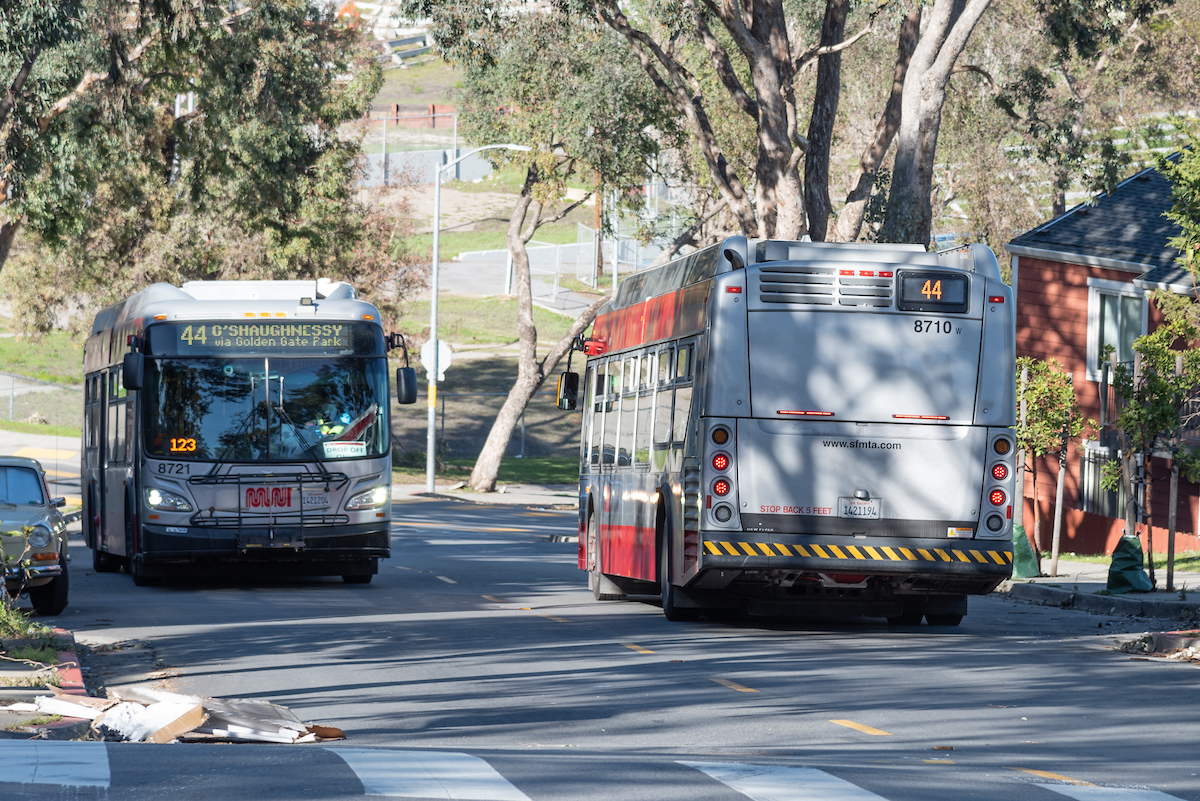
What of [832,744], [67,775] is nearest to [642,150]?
[832,744]

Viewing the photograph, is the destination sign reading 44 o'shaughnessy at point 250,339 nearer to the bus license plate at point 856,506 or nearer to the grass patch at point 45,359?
the bus license plate at point 856,506

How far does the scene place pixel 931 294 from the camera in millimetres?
14164

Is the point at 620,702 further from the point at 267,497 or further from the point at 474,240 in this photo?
the point at 474,240

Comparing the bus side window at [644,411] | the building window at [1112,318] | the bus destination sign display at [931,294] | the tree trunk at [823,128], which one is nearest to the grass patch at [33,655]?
the bus side window at [644,411]

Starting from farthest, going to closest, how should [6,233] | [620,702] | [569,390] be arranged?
→ [6,233] → [569,390] → [620,702]

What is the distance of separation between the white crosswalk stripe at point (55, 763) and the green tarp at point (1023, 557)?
1535cm

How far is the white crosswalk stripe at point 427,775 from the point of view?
6.95m

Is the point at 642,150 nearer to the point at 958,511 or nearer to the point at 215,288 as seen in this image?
the point at 215,288

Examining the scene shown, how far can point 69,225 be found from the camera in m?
29.4

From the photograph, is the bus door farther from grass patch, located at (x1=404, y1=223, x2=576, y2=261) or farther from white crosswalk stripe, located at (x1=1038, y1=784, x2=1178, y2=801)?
grass patch, located at (x1=404, y1=223, x2=576, y2=261)

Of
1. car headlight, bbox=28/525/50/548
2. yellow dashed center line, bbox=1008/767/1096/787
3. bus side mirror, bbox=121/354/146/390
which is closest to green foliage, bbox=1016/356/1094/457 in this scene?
bus side mirror, bbox=121/354/146/390

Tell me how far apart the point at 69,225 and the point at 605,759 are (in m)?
23.8

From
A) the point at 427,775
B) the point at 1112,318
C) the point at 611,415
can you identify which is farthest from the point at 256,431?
the point at 1112,318

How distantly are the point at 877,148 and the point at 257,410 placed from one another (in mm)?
14806
